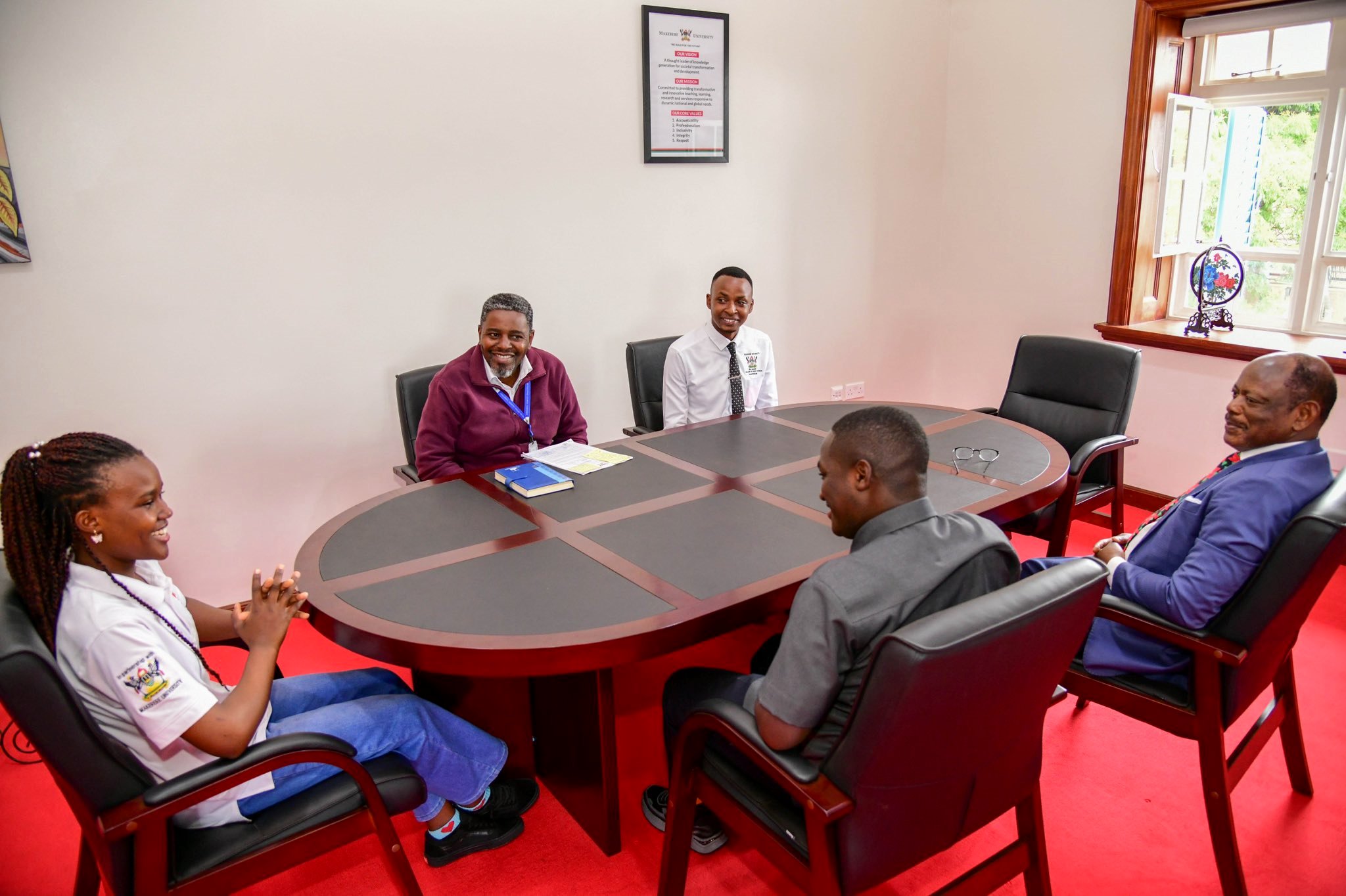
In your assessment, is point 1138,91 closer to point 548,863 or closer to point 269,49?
point 269,49

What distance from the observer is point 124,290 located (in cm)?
309

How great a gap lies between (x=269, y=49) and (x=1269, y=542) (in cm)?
344

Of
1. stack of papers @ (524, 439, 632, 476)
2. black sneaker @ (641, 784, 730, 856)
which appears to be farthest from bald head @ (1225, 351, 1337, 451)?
stack of papers @ (524, 439, 632, 476)

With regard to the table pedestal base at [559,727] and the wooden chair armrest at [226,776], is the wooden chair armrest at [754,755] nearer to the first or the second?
the table pedestal base at [559,727]

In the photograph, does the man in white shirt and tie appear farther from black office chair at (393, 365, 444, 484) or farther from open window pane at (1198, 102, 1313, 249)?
open window pane at (1198, 102, 1313, 249)

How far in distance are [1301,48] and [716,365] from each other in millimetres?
3052

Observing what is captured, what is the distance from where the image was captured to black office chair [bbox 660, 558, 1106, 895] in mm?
1324

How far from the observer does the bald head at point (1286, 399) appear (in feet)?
6.57

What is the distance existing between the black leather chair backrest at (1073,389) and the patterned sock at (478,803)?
238 cm

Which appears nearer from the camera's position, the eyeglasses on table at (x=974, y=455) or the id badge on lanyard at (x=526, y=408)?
the eyeglasses on table at (x=974, y=455)

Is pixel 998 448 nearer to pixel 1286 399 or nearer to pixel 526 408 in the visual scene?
pixel 1286 399

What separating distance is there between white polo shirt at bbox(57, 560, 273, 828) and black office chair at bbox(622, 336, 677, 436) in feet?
7.41

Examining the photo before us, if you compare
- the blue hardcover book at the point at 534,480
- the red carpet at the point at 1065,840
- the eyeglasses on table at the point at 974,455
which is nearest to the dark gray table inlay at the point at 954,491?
the eyeglasses on table at the point at 974,455

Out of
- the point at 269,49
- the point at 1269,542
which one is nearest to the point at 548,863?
the point at 1269,542
